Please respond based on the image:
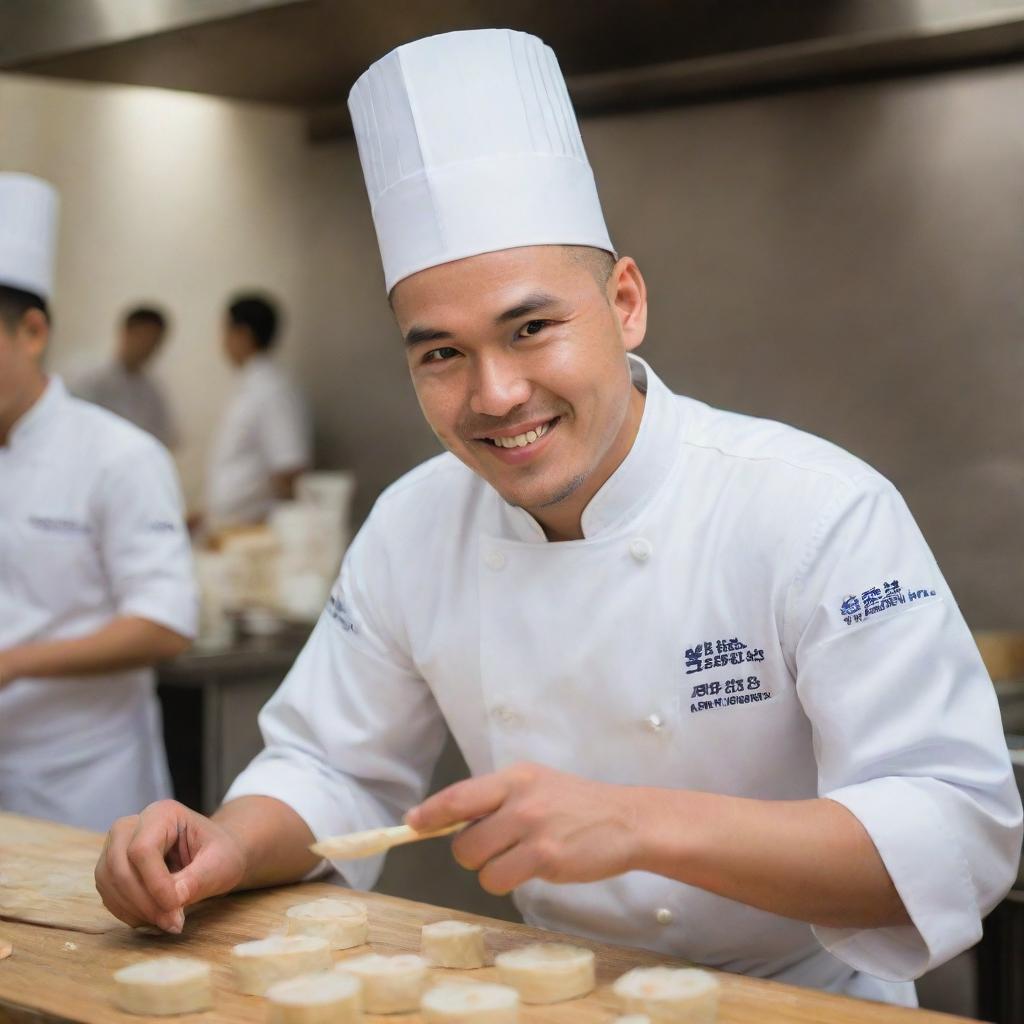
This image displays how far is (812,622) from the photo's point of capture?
4.70ft

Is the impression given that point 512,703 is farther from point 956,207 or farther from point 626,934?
point 956,207

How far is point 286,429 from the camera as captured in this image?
518 centimetres

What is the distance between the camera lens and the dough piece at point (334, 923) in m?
1.43

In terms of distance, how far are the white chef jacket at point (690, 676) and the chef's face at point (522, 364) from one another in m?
0.12

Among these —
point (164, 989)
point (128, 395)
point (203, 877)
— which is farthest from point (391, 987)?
point (128, 395)

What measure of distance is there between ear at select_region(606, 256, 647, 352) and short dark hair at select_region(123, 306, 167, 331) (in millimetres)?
5129

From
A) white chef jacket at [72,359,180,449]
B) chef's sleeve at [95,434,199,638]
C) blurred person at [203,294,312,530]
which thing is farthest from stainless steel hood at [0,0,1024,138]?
white chef jacket at [72,359,180,449]

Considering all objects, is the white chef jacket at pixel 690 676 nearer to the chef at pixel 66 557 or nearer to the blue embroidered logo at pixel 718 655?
the blue embroidered logo at pixel 718 655

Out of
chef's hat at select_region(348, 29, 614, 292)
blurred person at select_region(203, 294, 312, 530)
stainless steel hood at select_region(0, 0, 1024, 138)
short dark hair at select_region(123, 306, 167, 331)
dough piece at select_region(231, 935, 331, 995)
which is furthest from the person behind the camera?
short dark hair at select_region(123, 306, 167, 331)

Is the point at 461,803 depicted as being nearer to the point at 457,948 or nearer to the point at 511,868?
the point at 511,868

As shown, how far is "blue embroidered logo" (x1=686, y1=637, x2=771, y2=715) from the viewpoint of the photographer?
152 cm

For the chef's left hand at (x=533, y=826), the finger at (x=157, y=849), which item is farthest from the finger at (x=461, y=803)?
the finger at (x=157, y=849)

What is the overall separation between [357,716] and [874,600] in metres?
0.68

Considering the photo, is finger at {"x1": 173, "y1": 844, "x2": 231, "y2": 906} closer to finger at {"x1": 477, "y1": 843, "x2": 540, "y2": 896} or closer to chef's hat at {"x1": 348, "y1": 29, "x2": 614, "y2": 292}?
finger at {"x1": 477, "y1": 843, "x2": 540, "y2": 896}
